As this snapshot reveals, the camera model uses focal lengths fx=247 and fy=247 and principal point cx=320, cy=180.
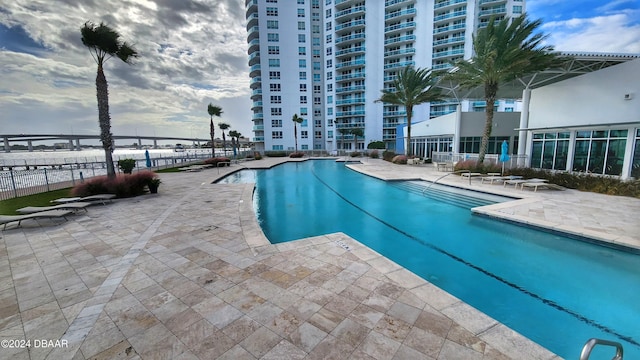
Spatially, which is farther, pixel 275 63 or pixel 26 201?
pixel 275 63

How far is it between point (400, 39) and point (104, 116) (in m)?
52.3

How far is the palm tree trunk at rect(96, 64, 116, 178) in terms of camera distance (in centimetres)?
1196

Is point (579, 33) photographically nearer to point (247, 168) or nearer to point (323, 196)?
point (323, 196)

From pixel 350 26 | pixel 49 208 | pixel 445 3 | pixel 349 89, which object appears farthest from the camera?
pixel 349 89

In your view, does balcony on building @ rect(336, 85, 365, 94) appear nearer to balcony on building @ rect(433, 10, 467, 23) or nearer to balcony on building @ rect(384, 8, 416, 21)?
balcony on building @ rect(384, 8, 416, 21)

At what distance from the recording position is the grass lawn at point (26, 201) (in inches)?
363

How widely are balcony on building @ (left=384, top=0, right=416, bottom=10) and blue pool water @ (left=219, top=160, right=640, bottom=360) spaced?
52.5 m

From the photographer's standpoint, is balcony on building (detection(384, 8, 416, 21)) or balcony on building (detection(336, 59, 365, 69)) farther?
balcony on building (detection(336, 59, 365, 69))

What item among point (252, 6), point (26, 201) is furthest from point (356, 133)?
point (26, 201)

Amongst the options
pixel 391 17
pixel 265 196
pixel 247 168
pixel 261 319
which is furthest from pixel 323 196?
pixel 391 17

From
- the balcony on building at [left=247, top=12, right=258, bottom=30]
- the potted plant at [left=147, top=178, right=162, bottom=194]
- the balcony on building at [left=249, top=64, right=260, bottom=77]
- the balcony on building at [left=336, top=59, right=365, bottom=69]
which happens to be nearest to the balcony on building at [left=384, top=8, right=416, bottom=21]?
the balcony on building at [left=336, top=59, right=365, bottom=69]

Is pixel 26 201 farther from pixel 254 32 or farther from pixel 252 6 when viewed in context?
pixel 252 6

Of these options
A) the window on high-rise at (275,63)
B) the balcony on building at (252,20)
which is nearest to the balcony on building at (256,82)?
the window on high-rise at (275,63)

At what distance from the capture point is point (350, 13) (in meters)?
49.7
